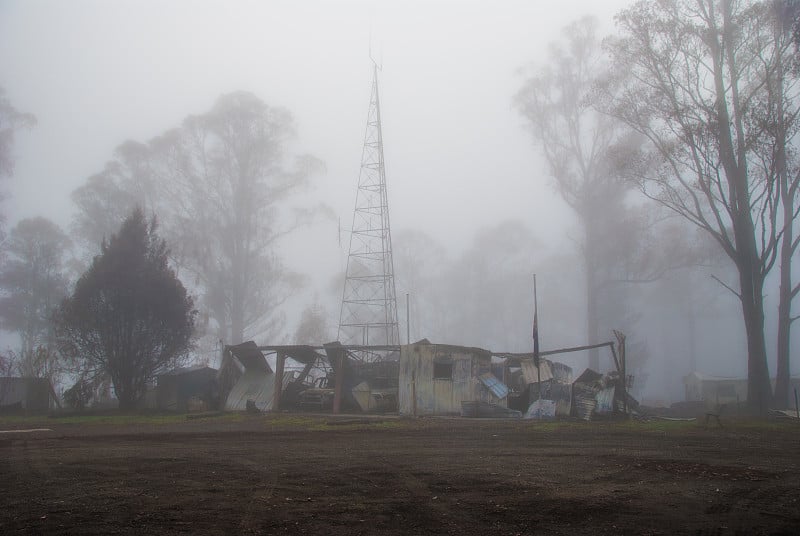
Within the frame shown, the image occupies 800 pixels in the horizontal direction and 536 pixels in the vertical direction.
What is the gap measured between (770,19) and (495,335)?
48.5 meters

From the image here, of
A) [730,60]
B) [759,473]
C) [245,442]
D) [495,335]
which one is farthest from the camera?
[495,335]

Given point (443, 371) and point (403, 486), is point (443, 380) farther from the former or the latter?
point (403, 486)

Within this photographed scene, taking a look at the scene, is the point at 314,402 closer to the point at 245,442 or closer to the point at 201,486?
the point at 245,442

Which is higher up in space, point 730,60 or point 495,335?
point 730,60

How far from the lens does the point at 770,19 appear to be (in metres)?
20.6

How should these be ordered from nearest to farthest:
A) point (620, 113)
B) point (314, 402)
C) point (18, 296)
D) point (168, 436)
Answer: point (168, 436)
point (620, 113)
point (314, 402)
point (18, 296)

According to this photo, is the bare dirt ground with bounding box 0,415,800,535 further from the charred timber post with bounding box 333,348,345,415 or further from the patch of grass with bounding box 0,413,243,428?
the charred timber post with bounding box 333,348,345,415

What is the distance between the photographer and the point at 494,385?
2338 centimetres

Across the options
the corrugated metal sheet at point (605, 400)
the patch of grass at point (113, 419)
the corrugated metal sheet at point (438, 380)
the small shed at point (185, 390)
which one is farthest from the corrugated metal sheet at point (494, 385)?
the small shed at point (185, 390)

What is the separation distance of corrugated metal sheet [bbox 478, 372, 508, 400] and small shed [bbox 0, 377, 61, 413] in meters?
19.3

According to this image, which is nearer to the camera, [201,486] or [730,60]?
[201,486]

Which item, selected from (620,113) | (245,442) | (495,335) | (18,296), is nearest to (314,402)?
(245,442)

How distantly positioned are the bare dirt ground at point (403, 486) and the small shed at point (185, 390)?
14865 mm

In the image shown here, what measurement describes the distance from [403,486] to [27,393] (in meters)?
27.9
